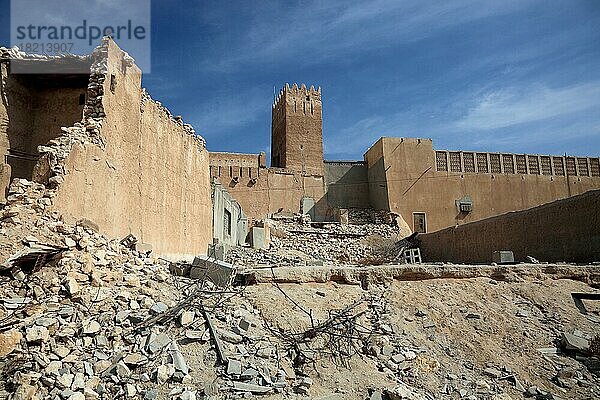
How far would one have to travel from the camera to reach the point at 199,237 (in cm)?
1389

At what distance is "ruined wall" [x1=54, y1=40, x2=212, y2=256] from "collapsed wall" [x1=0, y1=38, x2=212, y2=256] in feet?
0.05

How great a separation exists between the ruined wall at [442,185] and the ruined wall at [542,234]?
1405 cm

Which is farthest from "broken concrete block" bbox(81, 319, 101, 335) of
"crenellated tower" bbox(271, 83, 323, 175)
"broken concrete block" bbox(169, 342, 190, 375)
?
"crenellated tower" bbox(271, 83, 323, 175)

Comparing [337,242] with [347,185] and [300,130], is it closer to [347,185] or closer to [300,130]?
[347,185]

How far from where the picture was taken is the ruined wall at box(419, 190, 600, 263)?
9664mm

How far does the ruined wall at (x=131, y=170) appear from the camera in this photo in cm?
748

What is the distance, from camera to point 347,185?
3159 centimetres

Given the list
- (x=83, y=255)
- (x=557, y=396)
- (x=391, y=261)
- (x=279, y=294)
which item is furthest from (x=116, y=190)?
(x=391, y=261)

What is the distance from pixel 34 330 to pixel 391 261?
1543 centimetres

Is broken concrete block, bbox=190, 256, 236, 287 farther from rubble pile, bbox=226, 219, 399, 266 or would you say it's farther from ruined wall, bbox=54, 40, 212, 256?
rubble pile, bbox=226, 219, 399, 266

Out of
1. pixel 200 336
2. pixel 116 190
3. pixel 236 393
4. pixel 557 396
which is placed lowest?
pixel 557 396

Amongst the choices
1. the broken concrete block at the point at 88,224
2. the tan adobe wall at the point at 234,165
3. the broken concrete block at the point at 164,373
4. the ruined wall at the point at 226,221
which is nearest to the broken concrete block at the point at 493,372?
the broken concrete block at the point at 164,373

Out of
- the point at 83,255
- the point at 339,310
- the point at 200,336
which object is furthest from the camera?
the point at 339,310

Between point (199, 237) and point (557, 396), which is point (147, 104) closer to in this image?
point (199, 237)
